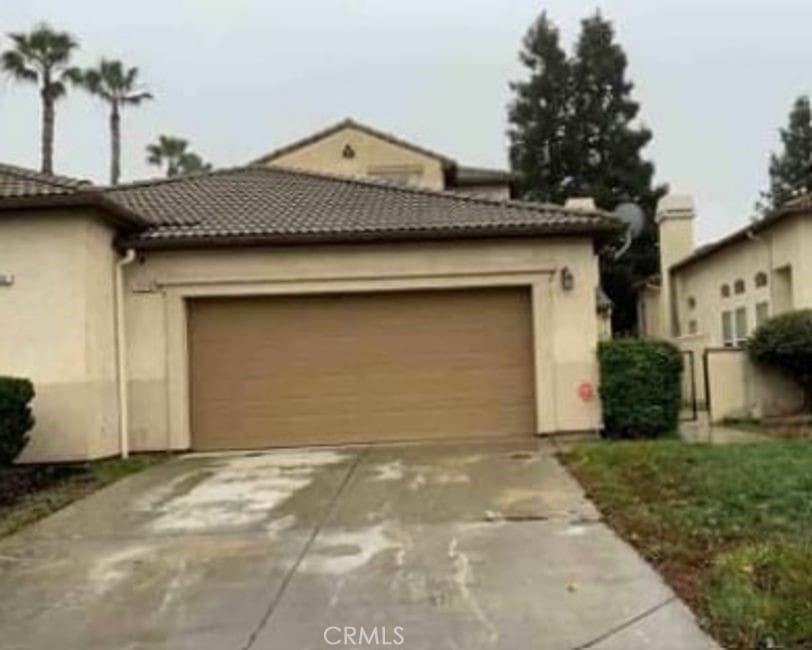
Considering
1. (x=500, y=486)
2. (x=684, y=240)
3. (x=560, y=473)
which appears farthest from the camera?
(x=684, y=240)

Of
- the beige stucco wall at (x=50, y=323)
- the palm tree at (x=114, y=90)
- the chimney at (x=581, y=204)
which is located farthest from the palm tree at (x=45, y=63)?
the beige stucco wall at (x=50, y=323)

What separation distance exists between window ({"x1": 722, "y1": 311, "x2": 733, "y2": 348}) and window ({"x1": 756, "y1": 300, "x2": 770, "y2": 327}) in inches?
77.5

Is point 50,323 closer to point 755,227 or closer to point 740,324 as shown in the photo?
point 755,227

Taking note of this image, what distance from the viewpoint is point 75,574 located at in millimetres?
8375

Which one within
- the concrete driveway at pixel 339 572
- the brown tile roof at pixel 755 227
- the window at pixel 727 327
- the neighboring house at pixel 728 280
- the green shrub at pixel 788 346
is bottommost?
the concrete driveway at pixel 339 572

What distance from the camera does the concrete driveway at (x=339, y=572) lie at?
6.55m

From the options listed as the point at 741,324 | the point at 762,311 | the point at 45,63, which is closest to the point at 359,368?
the point at 762,311

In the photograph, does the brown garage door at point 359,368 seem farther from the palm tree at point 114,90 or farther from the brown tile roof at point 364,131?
the palm tree at point 114,90

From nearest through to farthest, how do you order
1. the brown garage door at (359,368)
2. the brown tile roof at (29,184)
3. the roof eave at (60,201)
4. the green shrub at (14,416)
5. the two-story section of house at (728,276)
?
the green shrub at (14,416), the roof eave at (60,201), the brown tile roof at (29,184), the brown garage door at (359,368), the two-story section of house at (728,276)

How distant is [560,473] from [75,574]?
6.04 m

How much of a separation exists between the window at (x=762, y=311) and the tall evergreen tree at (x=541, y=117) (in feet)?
73.2

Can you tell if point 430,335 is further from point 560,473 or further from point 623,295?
point 623,295

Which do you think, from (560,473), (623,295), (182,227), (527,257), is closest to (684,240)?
(623,295)

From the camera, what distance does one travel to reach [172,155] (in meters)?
64.4
